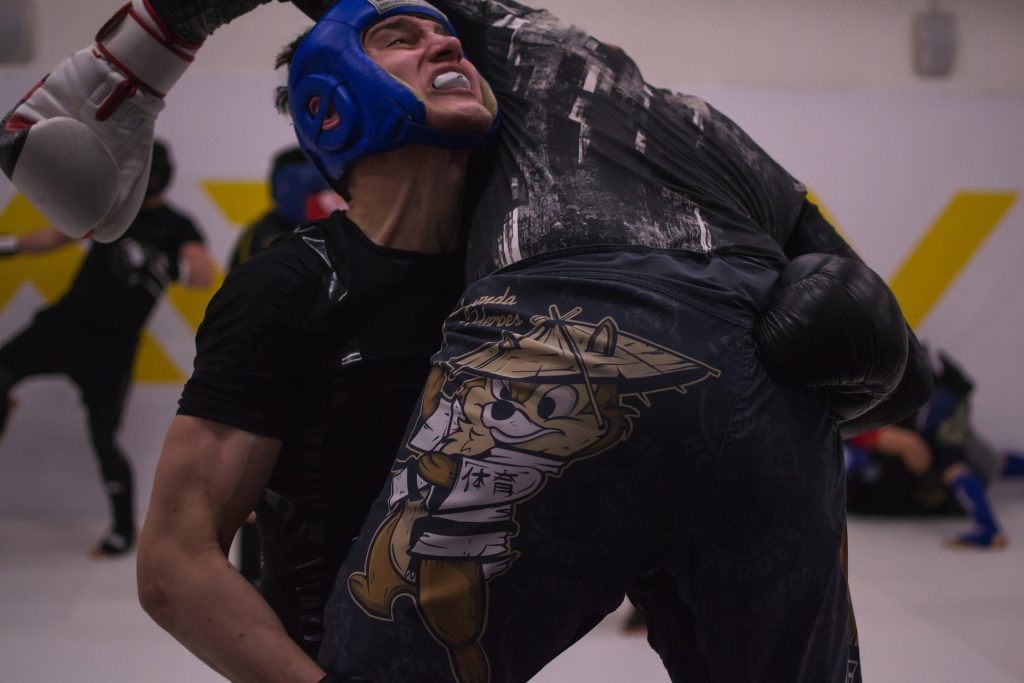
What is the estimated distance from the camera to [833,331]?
1.00m

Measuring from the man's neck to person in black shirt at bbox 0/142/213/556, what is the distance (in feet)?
8.56

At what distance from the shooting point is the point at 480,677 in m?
1.04

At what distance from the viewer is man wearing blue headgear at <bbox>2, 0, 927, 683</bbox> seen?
100 centimetres

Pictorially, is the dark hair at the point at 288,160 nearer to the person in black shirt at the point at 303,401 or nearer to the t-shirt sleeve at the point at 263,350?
the person in black shirt at the point at 303,401

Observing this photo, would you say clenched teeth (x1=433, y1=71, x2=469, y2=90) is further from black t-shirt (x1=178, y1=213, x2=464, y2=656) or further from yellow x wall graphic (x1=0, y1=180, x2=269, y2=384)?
yellow x wall graphic (x1=0, y1=180, x2=269, y2=384)

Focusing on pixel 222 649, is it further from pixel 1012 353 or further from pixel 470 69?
pixel 1012 353

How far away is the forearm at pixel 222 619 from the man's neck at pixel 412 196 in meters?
0.49

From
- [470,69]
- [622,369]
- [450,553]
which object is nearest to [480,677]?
[450,553]

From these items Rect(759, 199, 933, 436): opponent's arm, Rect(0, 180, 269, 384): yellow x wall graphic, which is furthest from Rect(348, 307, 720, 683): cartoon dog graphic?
Rect(0, 180, 269, 384): yellow x wall graphic

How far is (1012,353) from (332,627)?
176 inches

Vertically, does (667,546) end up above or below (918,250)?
above

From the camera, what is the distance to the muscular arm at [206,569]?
111 centimetres

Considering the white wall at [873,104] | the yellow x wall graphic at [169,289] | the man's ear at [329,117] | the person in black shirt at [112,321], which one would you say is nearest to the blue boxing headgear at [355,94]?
the man's ear at [329,117]

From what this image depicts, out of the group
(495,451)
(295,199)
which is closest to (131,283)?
(295,199)
